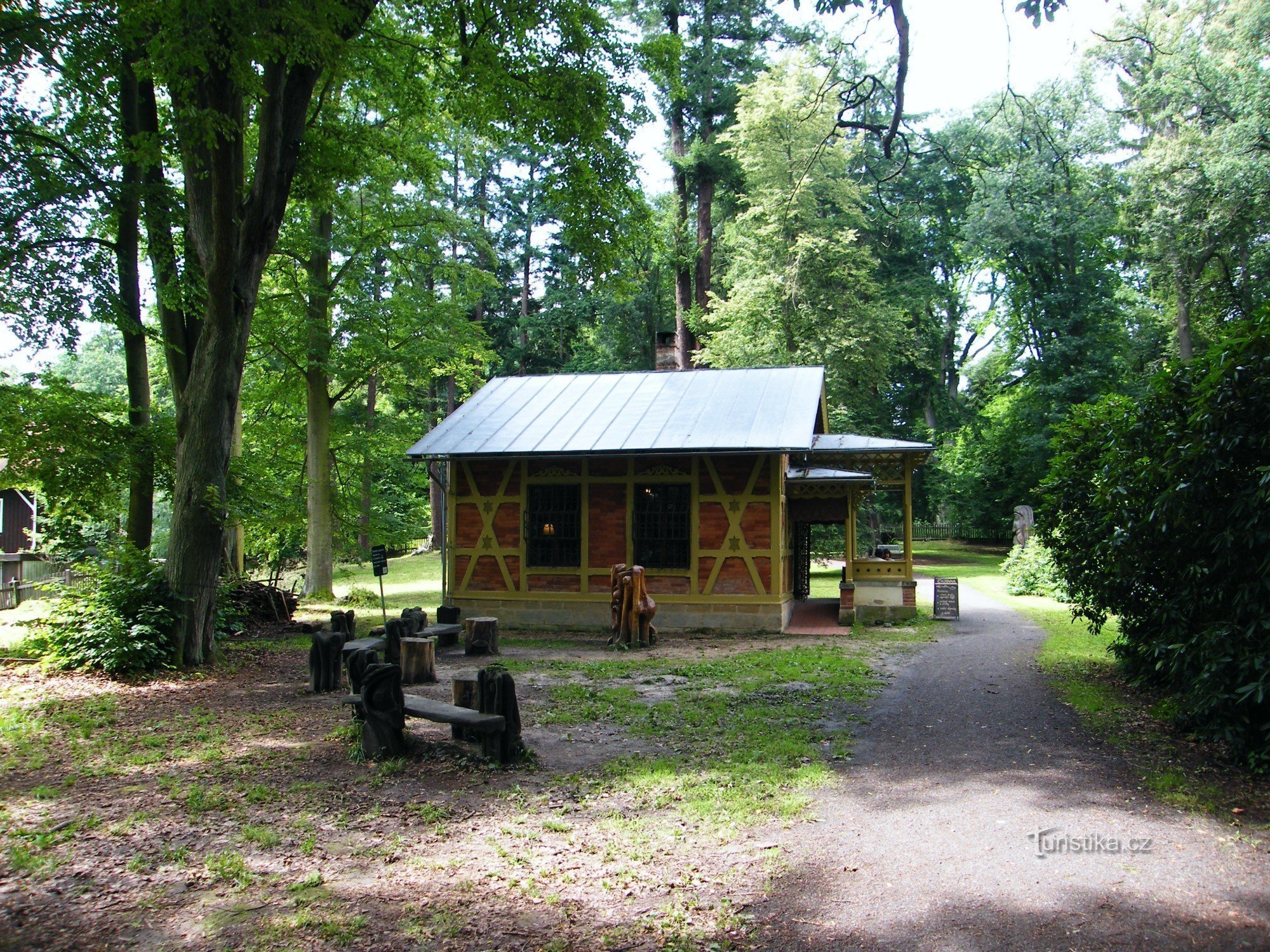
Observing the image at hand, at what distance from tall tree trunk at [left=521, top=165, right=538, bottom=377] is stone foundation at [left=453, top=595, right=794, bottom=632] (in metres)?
23.2

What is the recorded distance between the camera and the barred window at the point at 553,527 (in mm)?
14914

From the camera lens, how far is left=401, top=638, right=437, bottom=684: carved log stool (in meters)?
9.62

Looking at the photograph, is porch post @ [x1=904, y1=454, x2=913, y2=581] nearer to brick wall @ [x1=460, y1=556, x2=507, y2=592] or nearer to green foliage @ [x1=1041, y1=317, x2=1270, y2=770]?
green foliage @ [x1=1041, y1=317, x2=1270, y2=770]

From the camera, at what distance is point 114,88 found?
1170cm

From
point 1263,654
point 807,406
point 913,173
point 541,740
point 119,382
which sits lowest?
point 541,740

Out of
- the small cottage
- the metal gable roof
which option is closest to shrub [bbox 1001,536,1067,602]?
the small cottage

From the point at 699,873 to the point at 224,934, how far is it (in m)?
2.27

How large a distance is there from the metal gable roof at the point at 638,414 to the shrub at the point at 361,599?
15.8 feet

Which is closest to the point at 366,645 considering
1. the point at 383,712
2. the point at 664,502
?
the point at 383,712

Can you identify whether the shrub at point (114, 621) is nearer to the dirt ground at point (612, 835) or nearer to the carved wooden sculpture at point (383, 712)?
the dirt ground at point (612, 835)

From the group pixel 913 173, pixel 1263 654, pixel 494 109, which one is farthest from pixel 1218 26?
pixel 1263 654

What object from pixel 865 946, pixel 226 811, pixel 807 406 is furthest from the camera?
pixel 807 406

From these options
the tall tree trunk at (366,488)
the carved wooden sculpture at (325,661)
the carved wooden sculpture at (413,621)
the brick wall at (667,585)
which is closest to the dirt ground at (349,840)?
the carved wooden sculpture at (325,661)

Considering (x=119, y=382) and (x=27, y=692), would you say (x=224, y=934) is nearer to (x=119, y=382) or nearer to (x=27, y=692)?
(x=27, y=692)
